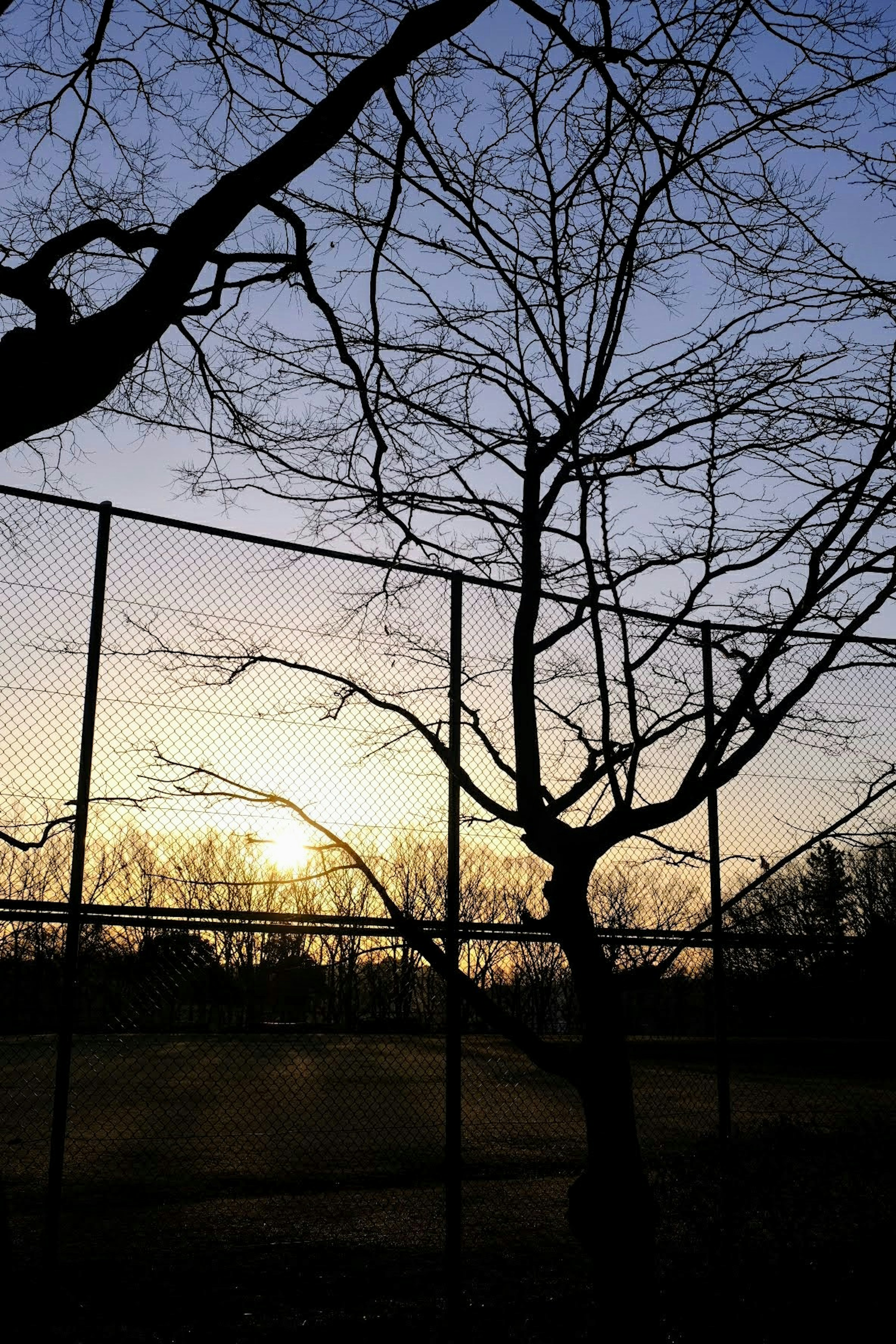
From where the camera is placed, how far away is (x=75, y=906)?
406 centimetres

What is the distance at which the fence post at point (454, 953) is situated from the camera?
4.37 meters

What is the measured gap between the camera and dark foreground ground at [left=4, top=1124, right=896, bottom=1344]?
12.9 ft

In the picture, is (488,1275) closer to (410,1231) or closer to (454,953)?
(410,1231)

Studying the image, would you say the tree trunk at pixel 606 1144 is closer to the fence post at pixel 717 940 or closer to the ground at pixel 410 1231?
the ground at pixel 410 1231

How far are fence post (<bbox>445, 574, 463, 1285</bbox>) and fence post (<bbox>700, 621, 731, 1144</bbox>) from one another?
4.78 ft

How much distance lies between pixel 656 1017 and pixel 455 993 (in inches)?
232

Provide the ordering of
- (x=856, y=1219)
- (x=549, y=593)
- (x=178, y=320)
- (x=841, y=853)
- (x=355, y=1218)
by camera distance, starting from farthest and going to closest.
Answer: (x=841, y=853) → (x=355, y=1218) → (x=856, y=1219) → (x=549, y=593) → (x=178, y=320)

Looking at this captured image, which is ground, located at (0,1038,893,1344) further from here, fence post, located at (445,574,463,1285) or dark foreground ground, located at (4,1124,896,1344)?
fence post, located at (445,574,463,1285)

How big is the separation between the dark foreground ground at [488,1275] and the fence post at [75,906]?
0.31m

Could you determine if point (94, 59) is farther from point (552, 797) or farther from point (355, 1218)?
point (355, 1218)

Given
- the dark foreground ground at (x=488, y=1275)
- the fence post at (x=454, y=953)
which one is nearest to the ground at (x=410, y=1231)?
the dark foreground ground at (x=488, y=1275)

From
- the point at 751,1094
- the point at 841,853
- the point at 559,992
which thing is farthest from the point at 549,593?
the point at 751,1094

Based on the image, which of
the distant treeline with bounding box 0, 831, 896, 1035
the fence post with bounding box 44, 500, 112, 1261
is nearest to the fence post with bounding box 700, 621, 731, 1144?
Result: the distant treeline with bounding box 0, 831, 896, 1035

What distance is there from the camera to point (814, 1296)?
14.4 feet
